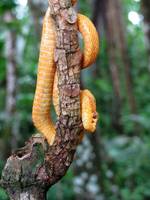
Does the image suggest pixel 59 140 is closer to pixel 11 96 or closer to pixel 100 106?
pixel 11 96

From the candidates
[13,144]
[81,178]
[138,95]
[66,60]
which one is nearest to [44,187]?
[66,60]

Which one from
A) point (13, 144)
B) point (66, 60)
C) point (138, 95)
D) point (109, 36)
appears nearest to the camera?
point (66, 60)

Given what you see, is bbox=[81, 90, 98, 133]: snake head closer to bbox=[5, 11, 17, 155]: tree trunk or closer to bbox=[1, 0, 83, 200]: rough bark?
bbox=[1, 0, 83, 200]: rough bark

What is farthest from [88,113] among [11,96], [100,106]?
[100,106]

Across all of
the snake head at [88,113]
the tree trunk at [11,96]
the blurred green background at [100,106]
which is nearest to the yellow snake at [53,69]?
the snake head at [88,113]

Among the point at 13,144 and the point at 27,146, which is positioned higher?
the point at 27,146

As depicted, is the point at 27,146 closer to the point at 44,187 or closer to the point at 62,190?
the point at 44,187

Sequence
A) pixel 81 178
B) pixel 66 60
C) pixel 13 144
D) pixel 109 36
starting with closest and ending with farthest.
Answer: pixel 66 60, pixel 81 178, pixel 13 144, pixel 109 36

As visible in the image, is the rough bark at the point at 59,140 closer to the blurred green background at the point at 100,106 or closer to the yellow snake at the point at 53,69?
the yellow snake at the point at 53,69
